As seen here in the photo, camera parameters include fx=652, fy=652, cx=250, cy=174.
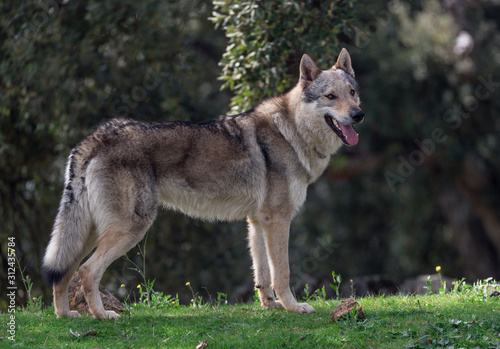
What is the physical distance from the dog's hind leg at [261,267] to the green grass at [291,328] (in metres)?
0.18

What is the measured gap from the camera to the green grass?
5246 mm

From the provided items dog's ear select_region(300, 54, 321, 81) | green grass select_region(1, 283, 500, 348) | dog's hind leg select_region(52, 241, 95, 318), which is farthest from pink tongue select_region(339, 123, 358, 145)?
dog's hind leg select_region(52, 241, 95, 318)

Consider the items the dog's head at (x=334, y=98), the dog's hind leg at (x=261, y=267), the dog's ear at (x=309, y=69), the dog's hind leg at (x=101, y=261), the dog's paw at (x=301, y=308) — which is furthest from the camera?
the dog's ear at (x=309, y=69)

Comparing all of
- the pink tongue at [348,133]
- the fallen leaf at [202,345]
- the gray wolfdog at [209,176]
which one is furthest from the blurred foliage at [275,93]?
the fallen leaf at [202,345]

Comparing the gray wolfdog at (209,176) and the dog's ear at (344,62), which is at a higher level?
the dog's ear at (344,62)

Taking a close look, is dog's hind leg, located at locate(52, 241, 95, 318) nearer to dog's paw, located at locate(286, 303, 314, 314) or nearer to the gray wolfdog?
the gray wolfdog

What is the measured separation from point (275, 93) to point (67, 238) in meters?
4.11

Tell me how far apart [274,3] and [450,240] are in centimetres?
1240

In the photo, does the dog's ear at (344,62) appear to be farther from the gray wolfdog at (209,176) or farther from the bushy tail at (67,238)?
the bushy tail at (67,238)

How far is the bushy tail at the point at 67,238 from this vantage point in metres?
6.08

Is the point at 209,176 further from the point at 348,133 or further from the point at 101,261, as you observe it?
the point at 348,133

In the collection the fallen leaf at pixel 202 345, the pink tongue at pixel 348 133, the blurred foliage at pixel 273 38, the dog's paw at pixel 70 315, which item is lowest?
the fallen leaf at pixel 202 345

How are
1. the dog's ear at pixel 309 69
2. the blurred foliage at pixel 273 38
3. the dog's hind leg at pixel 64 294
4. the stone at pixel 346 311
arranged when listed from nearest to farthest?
the stone at pixel 346 311 → the dog's hind leg at pixel 64 294 → the dog's ear at pixel 309 69 → the blurred foliage at pixel 273 38

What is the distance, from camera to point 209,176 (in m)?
6.58
